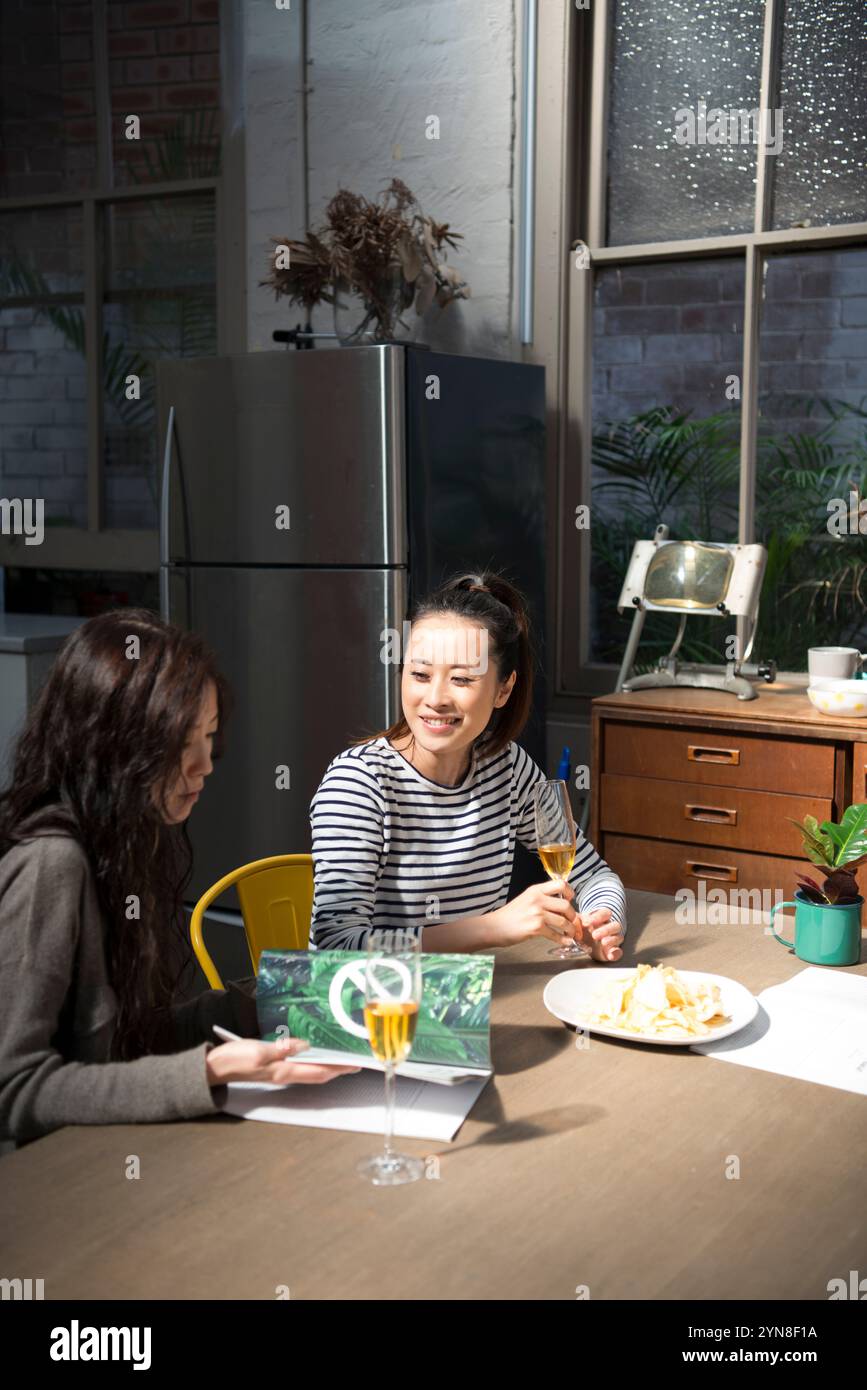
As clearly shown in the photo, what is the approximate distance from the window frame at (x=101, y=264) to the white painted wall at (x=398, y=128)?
0.23 feet

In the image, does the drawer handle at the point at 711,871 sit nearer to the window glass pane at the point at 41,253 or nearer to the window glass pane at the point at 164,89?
the window glass pane at the point at 164,89

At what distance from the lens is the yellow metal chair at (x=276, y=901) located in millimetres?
1977

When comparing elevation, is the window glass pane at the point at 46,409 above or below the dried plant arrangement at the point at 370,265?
below

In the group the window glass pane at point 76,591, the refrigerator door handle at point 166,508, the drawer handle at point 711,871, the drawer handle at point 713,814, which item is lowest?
the drawer handle at point 711,871

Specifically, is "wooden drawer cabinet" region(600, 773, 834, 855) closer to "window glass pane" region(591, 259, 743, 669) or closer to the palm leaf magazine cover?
"window glass pane" region(591, 259, 743, 669)

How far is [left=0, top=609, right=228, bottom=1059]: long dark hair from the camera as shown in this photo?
51.1 inches

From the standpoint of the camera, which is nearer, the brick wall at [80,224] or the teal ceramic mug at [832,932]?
the teal ceramic mug at [832,932]

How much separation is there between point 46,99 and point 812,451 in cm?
284

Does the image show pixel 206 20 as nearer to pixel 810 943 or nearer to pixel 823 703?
pixel 823 703

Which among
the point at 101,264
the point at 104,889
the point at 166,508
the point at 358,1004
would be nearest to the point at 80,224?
the point at 101,264

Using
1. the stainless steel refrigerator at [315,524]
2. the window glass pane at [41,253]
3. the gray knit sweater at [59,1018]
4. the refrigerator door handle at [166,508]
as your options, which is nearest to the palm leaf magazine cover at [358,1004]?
the gray knit sweater at [59,1018]

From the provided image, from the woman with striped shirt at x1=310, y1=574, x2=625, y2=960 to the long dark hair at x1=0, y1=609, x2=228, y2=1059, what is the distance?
393mm

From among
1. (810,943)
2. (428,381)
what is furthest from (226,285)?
(810,943)

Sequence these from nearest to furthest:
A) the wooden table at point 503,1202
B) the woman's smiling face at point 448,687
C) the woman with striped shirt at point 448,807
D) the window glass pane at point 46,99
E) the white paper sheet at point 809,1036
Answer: the wooden table at point 503,1202 → the white paper sheet at point 809,1036 → the woman with striped shirt at point 448,807 → the woman's smiling face at point 448,687 → the window glass pane at point 46,99
